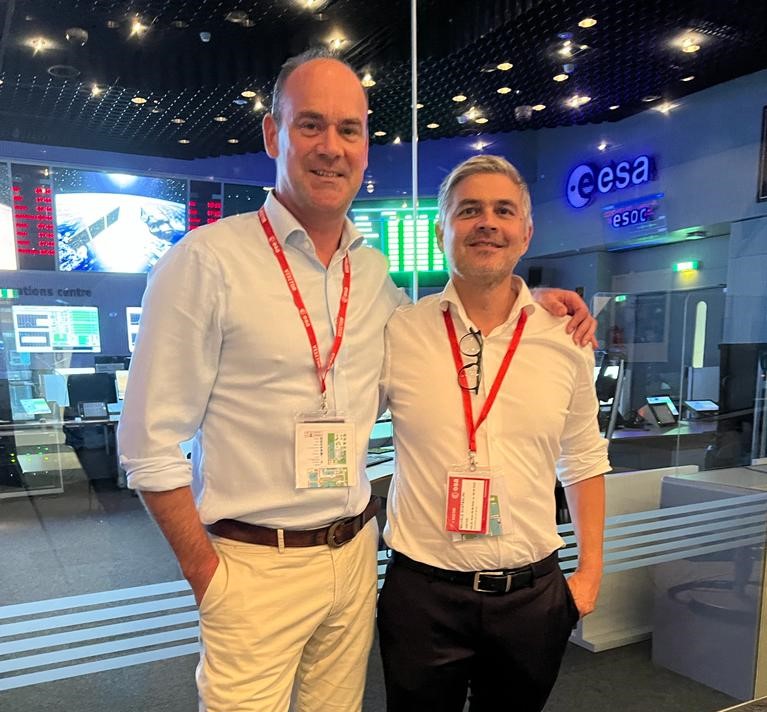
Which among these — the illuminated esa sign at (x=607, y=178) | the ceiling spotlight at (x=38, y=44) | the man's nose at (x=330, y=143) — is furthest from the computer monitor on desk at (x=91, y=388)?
the illuminated esa sign at (x=607, y=178)

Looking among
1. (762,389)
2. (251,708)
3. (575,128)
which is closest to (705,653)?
(762,389)

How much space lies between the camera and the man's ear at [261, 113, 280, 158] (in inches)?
51.6

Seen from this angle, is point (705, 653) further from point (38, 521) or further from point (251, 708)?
point (38, 521)

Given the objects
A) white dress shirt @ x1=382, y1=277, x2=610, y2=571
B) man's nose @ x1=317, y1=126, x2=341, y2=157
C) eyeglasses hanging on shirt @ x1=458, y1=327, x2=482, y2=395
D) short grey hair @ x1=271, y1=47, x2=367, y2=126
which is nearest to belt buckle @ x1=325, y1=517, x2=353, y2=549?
white dress shirt @ x1=382, y1=277, x2=610, y2=571

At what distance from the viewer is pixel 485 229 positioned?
1388 mm

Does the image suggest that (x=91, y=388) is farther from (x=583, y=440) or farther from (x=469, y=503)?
(x=583, y=440)

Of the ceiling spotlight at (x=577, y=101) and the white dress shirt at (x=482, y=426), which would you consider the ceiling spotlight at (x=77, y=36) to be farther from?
the ceiling spotlight at (x=577, y=101)

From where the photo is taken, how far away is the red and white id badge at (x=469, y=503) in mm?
1330

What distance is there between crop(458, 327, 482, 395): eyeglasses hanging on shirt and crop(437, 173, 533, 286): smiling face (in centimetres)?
13

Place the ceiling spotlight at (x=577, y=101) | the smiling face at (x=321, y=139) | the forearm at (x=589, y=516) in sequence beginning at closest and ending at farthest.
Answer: the smiling face at (x=321, y=139) < the forearm at (x=589, y=516) < the ceiling spotlight at (x=577, y=101)

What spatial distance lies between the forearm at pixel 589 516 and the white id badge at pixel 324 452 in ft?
2.27

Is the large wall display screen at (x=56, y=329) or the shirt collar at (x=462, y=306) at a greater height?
Answer: the shirt collar at (x=462, y=306)

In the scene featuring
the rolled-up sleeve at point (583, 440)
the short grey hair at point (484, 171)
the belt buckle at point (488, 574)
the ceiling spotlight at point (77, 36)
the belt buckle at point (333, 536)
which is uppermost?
the ceiling spotlight at point (77, 36)

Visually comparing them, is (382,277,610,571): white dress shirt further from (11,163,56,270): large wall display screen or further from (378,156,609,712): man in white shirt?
(11,163,56,270): large wall display screen
